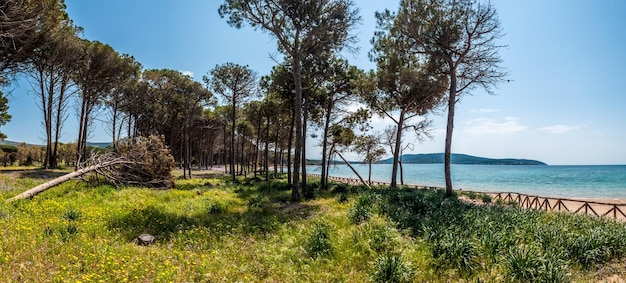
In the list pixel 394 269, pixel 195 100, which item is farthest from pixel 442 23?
pixel 195 100

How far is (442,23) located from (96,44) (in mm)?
26878

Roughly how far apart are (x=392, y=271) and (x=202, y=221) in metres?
6.38

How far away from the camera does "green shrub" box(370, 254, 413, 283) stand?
4.79 meters

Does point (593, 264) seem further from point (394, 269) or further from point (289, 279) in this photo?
point (289, 279)

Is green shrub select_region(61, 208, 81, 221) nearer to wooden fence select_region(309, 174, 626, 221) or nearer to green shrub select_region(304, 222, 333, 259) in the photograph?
green shrub select_region(304, 222, 333, 259)

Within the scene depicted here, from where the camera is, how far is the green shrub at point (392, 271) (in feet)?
15.7

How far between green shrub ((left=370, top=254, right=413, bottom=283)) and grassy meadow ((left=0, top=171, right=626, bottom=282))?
2 cm

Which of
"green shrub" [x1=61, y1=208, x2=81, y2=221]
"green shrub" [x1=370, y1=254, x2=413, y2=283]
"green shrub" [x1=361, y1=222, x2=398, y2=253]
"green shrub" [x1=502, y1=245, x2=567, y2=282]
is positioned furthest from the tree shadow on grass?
"green shrub" [x1=502, y1=245, x2=567, y2=282]

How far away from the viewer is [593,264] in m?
5.53

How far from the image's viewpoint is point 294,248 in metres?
6.57

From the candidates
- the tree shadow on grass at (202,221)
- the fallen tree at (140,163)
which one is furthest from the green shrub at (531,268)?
the fallen tree at (140,163)

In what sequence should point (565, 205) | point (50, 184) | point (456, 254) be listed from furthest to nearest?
point (565, 205)
point (50, 184)
point (456, 254)

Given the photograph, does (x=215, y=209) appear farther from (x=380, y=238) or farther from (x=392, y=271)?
(x=392, y=271)

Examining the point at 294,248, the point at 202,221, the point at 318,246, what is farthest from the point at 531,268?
the point at 202,221
